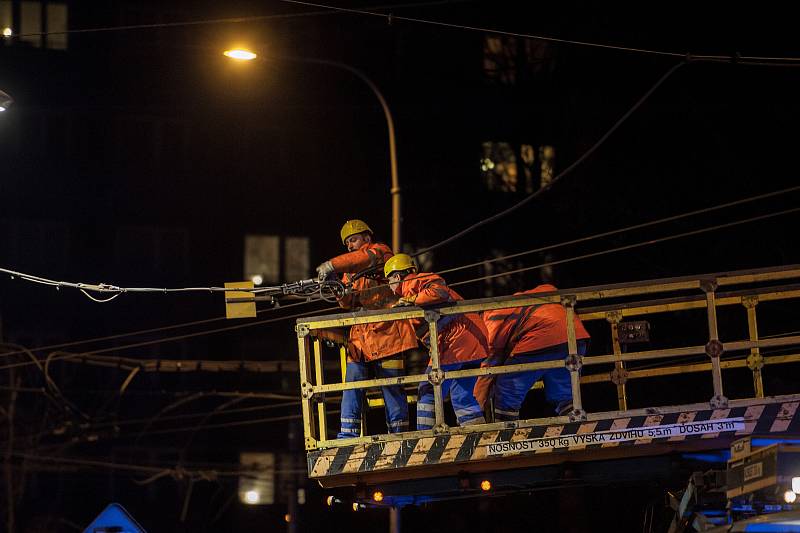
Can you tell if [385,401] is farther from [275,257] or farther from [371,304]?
[275,257]

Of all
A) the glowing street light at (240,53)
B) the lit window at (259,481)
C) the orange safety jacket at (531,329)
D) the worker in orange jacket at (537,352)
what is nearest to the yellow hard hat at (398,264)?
the orange safety jacket at (531,329)

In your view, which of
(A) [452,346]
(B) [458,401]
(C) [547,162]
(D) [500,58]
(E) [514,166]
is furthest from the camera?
(D) [500,58]

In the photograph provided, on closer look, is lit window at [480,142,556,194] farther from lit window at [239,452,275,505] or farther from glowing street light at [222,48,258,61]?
glowing street light at [222,48,258,61]

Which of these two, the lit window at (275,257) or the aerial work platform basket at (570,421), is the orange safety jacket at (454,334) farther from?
the lit window at (275,257)

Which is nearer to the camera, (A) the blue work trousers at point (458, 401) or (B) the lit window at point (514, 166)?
(A) the blue work trousers at point (458, 401)

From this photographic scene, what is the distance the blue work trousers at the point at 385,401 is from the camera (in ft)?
39.7

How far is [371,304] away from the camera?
13.0 metres

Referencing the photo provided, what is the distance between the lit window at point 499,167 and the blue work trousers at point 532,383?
22.6 meters

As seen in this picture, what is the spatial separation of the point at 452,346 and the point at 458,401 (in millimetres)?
530

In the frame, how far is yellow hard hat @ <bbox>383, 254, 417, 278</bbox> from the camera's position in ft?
40.1

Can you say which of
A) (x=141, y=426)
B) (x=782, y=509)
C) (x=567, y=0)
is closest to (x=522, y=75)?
(x=567, y=0)

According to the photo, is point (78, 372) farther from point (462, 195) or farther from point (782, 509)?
point (782, 509)

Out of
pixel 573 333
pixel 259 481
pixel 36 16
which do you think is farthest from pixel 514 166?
pixel 573 333

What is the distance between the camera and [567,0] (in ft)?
91.7
